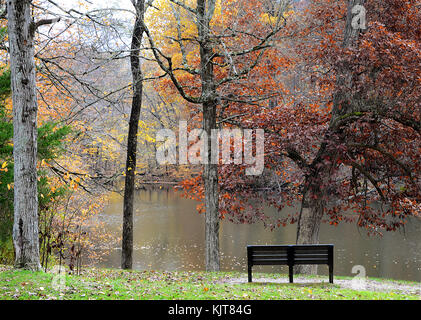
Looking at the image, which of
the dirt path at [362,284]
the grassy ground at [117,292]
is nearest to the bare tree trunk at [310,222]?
the dirt path at [362,284]

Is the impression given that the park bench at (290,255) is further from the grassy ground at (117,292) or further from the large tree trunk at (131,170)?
the large tree trunk at (131,170)

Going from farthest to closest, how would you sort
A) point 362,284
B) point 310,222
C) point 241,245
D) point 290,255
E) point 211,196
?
1. point 241,245
2. point 310,222
3. point 211,196
4. point 362,284
5. point 290,255

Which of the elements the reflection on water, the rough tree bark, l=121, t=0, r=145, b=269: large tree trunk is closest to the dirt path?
the rough tree bark

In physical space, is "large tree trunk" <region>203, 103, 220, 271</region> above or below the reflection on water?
above

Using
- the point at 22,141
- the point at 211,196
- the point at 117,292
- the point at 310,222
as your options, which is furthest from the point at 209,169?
the point at 117,292

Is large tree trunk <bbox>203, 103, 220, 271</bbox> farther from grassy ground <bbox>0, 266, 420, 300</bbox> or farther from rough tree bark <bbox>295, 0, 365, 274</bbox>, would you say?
grassy ground <bbox>0, 266, 420, 300</bbox>

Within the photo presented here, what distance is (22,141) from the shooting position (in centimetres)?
701

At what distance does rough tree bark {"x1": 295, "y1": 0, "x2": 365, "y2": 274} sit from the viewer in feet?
35.0

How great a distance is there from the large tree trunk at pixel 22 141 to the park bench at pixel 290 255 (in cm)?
401

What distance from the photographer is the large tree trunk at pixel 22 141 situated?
697 cm

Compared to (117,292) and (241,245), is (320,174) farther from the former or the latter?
(241,245)

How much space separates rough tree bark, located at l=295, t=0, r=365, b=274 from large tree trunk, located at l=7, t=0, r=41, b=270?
6.76 metres

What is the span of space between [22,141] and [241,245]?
1368cm

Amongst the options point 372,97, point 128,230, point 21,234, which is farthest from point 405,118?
point 21,234
